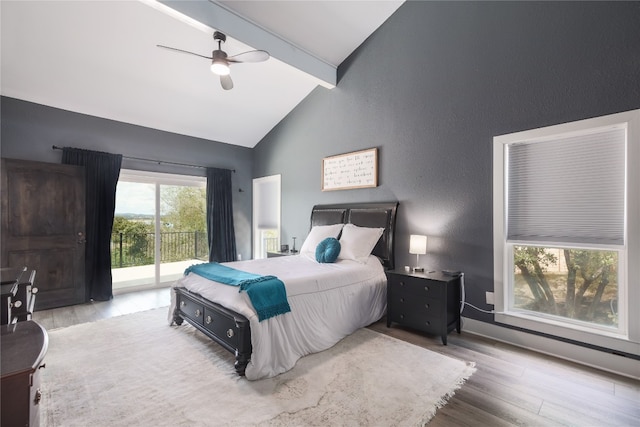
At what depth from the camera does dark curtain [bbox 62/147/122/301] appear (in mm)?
4359

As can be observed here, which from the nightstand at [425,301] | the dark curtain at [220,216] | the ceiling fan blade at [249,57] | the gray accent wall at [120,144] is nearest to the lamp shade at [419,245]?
the nightstand at [425,301]

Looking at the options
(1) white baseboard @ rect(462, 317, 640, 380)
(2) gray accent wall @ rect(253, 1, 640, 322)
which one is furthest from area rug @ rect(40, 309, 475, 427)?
(2) gray accent wall @ rect(253, 1, 640, 322)

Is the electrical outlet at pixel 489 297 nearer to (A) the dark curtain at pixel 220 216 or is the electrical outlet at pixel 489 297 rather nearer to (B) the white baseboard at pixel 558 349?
(B) the white baseboard at pixel 558 349

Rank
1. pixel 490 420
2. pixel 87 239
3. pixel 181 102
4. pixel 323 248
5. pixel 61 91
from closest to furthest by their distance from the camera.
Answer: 1. pixel 490 420
2. pixel 323 248
3. pixel 61 91
4. pixel 87 239
5. pixel 181 102

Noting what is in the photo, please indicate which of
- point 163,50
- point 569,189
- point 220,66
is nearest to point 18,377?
point 220,66

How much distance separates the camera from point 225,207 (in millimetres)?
5883

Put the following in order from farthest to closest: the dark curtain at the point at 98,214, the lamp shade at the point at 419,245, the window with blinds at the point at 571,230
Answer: the dark curtain at the point at 98,214
the lamp shade at the point at 419,245
the window with blinds at the point at 571,230

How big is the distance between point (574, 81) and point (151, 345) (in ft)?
15.3

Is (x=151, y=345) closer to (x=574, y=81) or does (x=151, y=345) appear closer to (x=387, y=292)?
(x=387, y=292)

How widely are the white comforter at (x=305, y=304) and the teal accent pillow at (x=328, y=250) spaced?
115mm

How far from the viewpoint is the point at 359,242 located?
3.69 meters

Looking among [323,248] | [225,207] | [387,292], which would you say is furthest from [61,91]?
[387,292]

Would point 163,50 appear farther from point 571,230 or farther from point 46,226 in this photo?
point 571,230

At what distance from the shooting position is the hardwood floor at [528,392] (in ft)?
6.01
